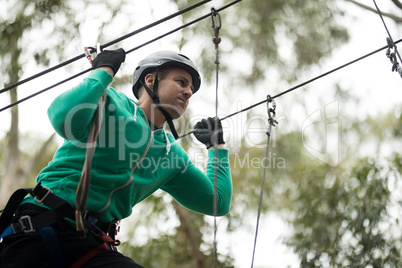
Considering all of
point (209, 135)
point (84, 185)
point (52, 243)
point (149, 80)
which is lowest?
point (52, 243)

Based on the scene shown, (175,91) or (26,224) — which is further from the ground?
(175,91)

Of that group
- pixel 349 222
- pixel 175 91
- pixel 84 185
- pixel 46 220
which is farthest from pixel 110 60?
pixel 349 222

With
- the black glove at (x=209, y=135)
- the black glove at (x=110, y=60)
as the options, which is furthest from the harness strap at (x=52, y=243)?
the black glove at (x=209, y=135)

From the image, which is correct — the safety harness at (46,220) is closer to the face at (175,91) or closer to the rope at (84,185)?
the rope at (84,185)

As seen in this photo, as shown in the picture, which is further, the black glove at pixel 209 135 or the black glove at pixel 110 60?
the black glove at pixel 209 135

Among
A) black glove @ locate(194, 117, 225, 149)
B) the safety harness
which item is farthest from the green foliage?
the safety harness

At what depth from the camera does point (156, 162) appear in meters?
1.77

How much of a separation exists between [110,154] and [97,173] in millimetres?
76

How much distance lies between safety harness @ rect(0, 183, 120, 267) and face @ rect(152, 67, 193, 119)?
53cm

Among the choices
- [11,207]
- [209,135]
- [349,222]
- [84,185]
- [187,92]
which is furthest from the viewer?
[349,222]

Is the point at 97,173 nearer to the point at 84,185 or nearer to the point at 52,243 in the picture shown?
the point at 84,185

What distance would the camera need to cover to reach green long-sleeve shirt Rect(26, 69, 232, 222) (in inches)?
58.7

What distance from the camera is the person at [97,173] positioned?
4.85 ft

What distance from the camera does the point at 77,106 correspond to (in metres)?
1.48
